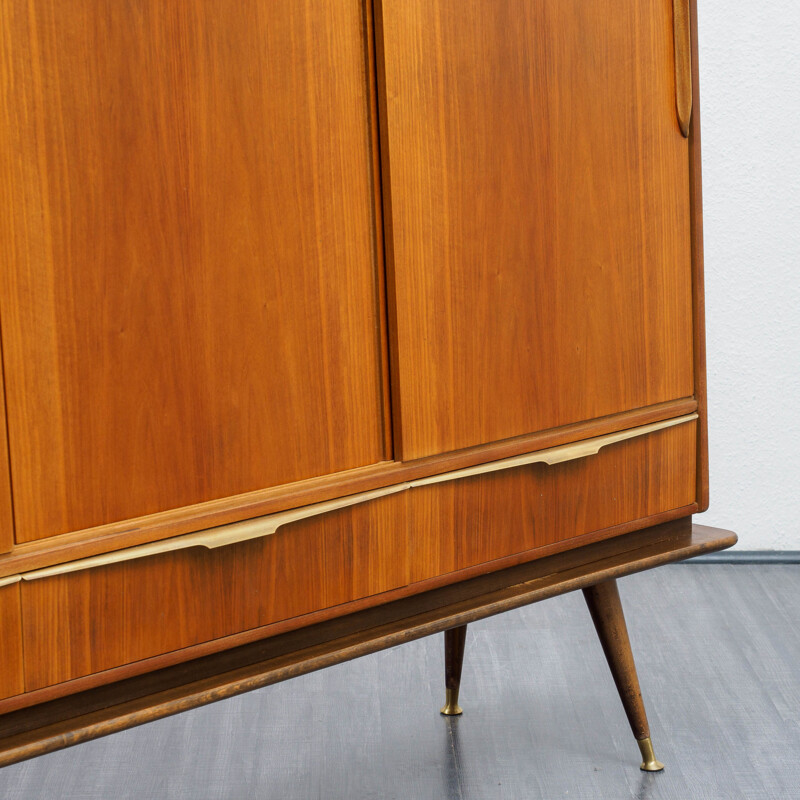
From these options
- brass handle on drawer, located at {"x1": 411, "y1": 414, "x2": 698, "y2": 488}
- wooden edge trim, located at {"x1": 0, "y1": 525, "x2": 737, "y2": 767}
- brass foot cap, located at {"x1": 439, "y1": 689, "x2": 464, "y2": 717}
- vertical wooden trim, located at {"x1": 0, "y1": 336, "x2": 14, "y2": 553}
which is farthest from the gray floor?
vertical wooden trim, located at {"x1": 0, "y1": 336, "x2": 14, "y2": 553}

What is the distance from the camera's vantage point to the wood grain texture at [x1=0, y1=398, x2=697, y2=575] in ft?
2.83

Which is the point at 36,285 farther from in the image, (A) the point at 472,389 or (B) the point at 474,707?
(B) the point at 474,707

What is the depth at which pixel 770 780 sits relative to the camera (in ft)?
5.20

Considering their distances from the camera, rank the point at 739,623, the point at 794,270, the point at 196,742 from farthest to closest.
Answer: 1. the point at 794,270
2. the point at 739,623
3. the point at 196,742

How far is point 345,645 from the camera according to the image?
3.50 feet

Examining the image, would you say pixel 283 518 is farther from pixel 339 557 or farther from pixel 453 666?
pixel 453 666

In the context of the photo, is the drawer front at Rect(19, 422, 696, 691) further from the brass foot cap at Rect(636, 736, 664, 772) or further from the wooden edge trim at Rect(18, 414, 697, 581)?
the brass foot cap at Rect(636, 736, 664, 772)

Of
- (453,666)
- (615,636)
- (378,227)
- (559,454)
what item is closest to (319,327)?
(378,227)

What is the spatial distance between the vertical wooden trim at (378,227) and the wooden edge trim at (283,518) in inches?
2.7

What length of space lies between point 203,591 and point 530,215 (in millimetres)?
536

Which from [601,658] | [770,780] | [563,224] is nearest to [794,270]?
[601,658]

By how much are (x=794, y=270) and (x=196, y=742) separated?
5.90ft

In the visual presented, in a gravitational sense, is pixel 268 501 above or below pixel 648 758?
above

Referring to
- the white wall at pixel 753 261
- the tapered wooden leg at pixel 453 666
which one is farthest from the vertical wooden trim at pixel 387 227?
the white wall at pixel 753 261
